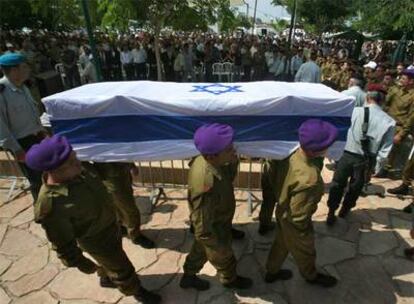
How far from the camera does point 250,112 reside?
3.10 metres

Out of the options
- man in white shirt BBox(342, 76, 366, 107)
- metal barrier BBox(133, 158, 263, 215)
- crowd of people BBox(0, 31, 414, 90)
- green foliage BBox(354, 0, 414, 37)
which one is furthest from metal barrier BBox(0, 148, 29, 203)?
green foliage BBox(354, 0, 414, 37)

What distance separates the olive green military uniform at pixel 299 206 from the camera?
260 centimetres

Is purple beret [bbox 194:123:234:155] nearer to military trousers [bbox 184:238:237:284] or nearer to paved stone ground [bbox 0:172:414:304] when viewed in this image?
military trousers [bbox 184:238:237:284]

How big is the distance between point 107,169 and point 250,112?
5.14 ft

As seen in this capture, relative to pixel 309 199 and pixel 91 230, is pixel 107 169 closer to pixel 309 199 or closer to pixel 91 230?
pixel 91 230

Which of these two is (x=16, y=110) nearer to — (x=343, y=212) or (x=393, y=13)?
(x=343, y=212)

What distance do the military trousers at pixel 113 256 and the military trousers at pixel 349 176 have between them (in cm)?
258

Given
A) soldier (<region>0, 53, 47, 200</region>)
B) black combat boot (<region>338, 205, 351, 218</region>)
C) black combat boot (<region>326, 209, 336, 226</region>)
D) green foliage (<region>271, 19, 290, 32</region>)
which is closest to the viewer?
soldier (<region>0, 53, 47, 200</region>)

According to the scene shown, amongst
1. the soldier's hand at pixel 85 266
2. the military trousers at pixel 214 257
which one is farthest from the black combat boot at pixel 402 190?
the soldier's hand at pixel 85 266

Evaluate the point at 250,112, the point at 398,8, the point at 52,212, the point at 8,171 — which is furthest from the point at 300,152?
the point at 398,8

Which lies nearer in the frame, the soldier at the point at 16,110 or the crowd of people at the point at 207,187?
the crowd of people at the point at 207,187

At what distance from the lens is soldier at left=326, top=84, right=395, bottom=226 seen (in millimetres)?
3715

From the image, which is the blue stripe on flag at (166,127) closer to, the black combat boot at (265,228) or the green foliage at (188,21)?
the black combat boot at (265,228)

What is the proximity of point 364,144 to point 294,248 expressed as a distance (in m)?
1.65
